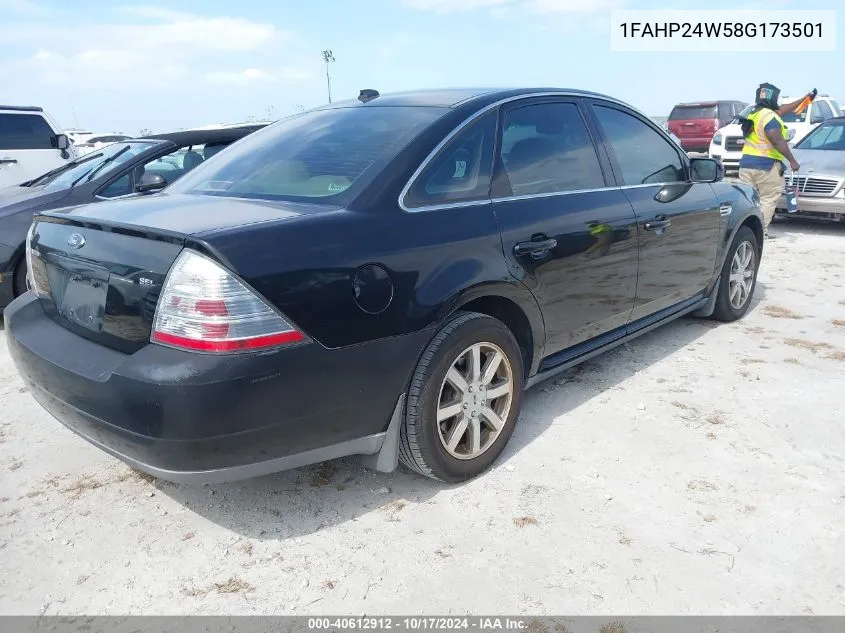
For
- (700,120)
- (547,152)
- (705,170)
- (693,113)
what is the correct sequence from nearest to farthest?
(547,152) < (705,170) < (700,120) < (693,113)

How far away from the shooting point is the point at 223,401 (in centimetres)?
219

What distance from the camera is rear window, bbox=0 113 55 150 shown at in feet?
30.7

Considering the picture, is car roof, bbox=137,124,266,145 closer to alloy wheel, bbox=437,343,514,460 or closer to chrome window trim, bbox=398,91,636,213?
chrome window trim, bbox=398,91,636,213

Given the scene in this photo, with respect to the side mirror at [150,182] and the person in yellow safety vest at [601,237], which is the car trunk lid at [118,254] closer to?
the person in yellow safety vest at [601,237]

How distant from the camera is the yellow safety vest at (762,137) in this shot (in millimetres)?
7871

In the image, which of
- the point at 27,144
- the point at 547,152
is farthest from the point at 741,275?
the point at 27,144

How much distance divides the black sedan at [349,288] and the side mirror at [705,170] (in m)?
0.84

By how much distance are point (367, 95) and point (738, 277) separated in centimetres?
323

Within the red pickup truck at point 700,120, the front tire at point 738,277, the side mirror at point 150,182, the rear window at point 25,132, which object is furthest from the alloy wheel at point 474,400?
the red pickup truck at point 700,120

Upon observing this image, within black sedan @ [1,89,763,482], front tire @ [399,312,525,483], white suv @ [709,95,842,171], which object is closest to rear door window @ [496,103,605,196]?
black sedan @ [1,89,763,482]

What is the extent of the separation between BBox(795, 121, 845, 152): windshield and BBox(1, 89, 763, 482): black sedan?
783 centimetres

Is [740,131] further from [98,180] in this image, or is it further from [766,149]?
[98,180]
